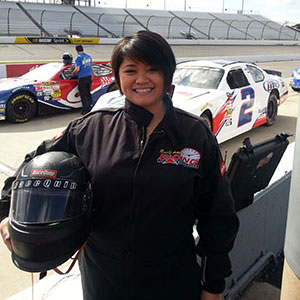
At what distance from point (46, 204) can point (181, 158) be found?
60 centimetres

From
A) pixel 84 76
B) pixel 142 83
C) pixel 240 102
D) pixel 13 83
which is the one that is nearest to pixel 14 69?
pixel 13 83

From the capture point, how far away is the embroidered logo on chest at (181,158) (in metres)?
1.54

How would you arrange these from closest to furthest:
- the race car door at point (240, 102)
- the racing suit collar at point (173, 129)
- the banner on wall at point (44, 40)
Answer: the racing suit collar at point (173, 129) → the race car door at point (240, 102) → the banner on wall at point (44, 40)

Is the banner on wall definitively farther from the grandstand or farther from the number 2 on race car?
the number 2 on race car

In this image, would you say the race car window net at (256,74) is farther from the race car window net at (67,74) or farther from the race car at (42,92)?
the race car window net at (67,74)

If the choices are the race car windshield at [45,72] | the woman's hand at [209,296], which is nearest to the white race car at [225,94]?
the race car windshield at [45,72]

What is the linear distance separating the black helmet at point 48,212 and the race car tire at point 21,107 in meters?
6.87

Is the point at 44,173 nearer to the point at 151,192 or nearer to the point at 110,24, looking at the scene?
the point at 151,192

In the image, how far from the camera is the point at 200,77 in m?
6.70

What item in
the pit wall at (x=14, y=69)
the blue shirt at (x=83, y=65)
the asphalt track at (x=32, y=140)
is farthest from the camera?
the pit wall at (x=14, y=69)

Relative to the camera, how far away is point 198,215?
1.70m

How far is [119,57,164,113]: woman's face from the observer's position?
1.58m

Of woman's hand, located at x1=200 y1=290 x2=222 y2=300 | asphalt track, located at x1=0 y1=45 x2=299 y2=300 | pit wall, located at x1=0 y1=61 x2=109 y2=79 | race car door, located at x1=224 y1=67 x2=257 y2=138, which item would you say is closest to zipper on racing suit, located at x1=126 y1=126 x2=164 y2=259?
woman's hand, located at x1=200 y1=290 x2=222 y2=300

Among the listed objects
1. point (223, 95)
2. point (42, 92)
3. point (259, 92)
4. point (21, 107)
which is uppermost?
point (223, 95)
